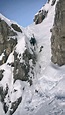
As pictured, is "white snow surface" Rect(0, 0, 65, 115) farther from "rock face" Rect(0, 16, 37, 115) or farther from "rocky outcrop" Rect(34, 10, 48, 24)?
"rocky outcrop" Rect(34, 10, 48, 24)

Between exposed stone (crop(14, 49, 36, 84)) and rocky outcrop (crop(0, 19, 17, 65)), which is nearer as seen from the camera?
exposed stone (crop(14, 49, 36, 84))

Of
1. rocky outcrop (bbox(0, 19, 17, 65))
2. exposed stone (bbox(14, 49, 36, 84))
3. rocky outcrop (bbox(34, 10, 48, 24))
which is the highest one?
rocky outcrop (bbox(34, 10, 48, 24))

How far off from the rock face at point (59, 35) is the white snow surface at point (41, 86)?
41.0 inches

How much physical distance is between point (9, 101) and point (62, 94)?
8.23m

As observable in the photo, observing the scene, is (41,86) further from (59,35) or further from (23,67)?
(59,35)

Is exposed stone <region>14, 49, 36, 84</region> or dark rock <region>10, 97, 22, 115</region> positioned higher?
exposed stone <region>14, 49, 36, 84</region>

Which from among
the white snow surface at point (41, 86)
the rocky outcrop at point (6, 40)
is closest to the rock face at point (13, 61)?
the rocky outcrop at point (6, 40)

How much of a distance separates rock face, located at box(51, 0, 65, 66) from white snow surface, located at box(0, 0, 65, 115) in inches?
41.0

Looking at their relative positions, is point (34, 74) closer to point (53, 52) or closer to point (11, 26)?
point (53, 52)

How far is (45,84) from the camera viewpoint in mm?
32812

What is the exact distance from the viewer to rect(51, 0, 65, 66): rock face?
117 ft

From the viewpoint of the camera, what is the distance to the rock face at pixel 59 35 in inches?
1403

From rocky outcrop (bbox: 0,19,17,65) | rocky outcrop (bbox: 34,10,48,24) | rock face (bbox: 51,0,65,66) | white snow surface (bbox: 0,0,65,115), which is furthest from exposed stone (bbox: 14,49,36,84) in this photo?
rocky outcrop (bbox: 34,10,48,24)

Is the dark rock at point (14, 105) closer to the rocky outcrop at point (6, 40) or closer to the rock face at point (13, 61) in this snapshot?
the rock face at point (13, 61)
